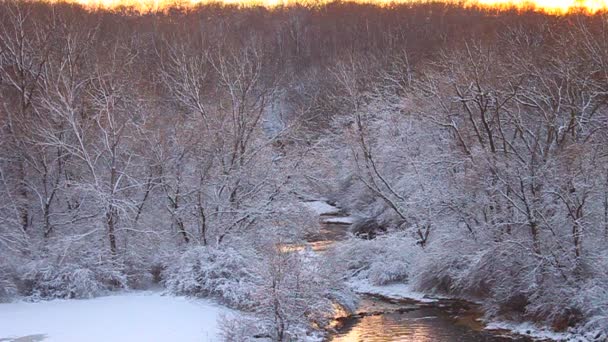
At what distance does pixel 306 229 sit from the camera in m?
24.1

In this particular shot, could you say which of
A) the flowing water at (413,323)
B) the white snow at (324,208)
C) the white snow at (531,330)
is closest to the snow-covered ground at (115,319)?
the flowing water at (413,323)

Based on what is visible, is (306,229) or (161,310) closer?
(161,310)

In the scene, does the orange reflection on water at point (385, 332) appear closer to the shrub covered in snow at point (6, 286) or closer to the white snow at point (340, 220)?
the shrub covered in snow at point (6, 286)

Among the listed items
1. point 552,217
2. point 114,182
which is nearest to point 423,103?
point 552,217

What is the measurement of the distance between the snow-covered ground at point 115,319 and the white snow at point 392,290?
680 centimetres

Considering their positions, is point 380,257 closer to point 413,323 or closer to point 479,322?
point 413,323

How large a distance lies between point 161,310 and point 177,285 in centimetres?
193

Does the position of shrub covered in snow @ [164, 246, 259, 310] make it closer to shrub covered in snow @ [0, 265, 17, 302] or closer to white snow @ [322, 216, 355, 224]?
shrub covered in snow @ [0, 265, 17, 302]

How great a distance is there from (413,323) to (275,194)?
7.15 meters

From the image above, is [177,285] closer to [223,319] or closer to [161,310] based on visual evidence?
[161,310]

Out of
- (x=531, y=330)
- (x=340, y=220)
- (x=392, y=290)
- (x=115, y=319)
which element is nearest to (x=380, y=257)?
(x=392, y=290)

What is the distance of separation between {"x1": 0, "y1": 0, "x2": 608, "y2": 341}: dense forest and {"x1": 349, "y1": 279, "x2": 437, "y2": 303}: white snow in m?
0.50

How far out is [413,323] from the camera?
19.2 meters

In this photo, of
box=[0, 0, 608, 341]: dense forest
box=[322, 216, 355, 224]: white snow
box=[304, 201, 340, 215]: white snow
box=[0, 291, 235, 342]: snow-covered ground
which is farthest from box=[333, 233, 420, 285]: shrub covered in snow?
box=[304, 201, 340, 215]: white snow
